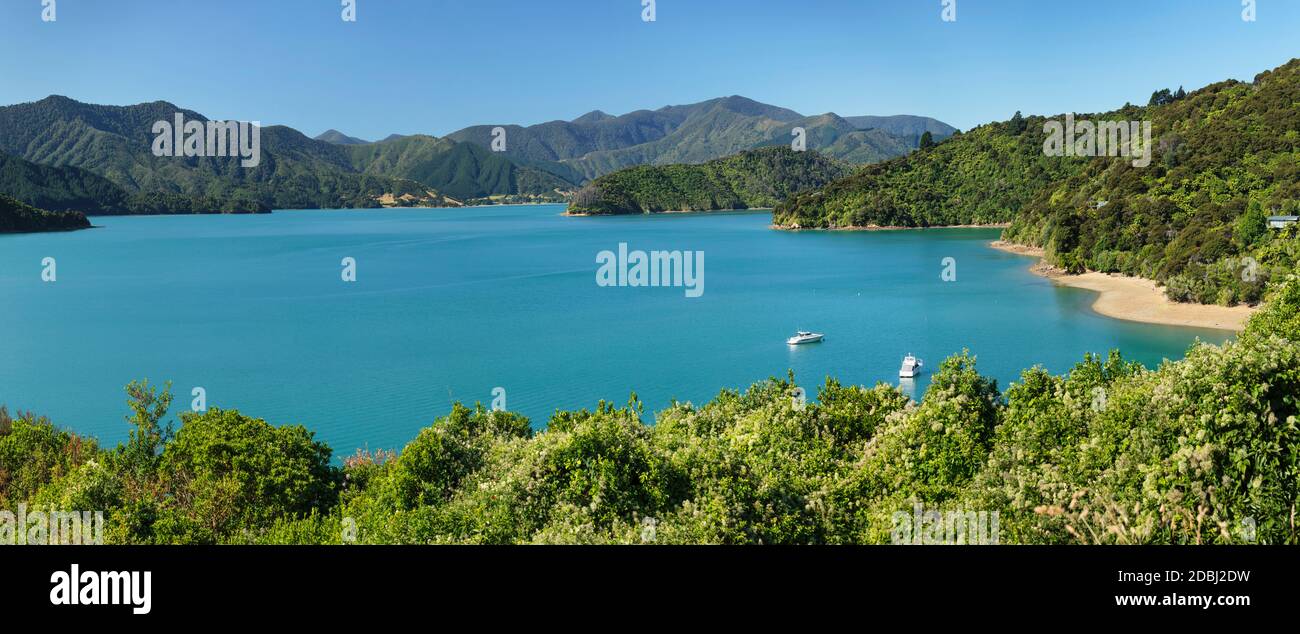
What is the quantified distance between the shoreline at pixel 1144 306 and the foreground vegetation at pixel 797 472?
3048 centimetres

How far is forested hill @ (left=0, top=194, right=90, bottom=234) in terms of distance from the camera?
5007 inches

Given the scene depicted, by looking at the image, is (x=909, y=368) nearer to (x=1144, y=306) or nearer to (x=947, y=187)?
(x=1144, y=306)

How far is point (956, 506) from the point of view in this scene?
11.6 m

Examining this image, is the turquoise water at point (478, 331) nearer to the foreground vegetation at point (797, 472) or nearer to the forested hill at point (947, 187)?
the foreground vegetation at point (797, 472)

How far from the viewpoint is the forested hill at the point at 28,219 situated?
12719cm

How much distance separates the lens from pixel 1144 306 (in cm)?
5125

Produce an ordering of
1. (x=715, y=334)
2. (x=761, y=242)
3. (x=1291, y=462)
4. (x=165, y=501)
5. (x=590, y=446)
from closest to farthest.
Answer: (x=1291, y=462)
(x=590, y=446)
(x=165, y=501)
(x=715, y=334)
(x=761, y=242)

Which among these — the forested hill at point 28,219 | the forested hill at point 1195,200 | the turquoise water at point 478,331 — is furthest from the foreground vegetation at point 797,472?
the forested hill at point 28,219

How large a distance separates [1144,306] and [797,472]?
46500 millimetres

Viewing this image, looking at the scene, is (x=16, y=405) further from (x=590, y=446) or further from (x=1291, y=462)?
(x=1291, y=462)

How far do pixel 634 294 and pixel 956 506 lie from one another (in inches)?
2134

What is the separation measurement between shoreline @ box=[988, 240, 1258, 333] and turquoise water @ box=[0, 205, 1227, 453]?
5.57ft

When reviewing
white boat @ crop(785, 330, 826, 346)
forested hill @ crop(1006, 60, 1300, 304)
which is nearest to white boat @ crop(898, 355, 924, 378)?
white boat @ crop(785, 330, 826, 346)
